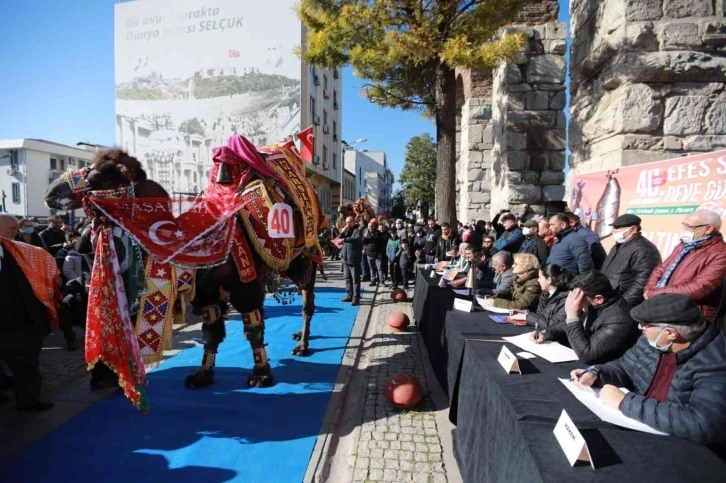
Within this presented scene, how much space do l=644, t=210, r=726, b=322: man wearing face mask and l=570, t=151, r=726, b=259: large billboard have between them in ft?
1.50

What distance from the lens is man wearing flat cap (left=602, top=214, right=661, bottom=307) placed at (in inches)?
137

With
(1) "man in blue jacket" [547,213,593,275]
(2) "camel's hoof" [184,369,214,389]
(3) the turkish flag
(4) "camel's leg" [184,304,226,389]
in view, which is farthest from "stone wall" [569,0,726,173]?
(2) "camel's hoof" [184,369,214,389]

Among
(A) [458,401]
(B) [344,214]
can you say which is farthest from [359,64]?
(A) [458,401]

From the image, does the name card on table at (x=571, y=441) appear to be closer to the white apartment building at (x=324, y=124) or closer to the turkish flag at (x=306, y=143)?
the turkish flag at (x=306, y=143)

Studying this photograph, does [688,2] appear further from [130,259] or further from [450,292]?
[130,259]

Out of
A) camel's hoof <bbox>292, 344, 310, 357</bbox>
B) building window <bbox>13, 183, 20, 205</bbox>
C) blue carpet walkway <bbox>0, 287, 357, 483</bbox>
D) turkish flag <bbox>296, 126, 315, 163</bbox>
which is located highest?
building window <bbox>13, 183, 20, 205</bbox>

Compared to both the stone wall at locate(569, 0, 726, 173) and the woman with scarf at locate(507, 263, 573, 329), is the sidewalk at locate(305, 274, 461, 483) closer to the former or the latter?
the woman with scarf at locate(507, 263, 573, 329)

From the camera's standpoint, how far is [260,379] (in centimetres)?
385

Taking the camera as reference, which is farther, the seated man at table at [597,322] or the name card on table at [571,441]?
the seated man at table at [597,322]

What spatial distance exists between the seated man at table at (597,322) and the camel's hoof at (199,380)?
3.11 meters

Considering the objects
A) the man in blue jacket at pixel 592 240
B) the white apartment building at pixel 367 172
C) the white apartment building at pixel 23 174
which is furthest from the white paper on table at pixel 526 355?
the white apartment building at pixel 367 172

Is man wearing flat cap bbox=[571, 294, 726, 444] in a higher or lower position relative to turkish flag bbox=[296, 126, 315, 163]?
lower

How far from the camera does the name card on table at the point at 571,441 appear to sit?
4.29ft

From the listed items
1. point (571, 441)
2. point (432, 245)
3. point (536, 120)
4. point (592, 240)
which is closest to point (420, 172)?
point (432, 245)
